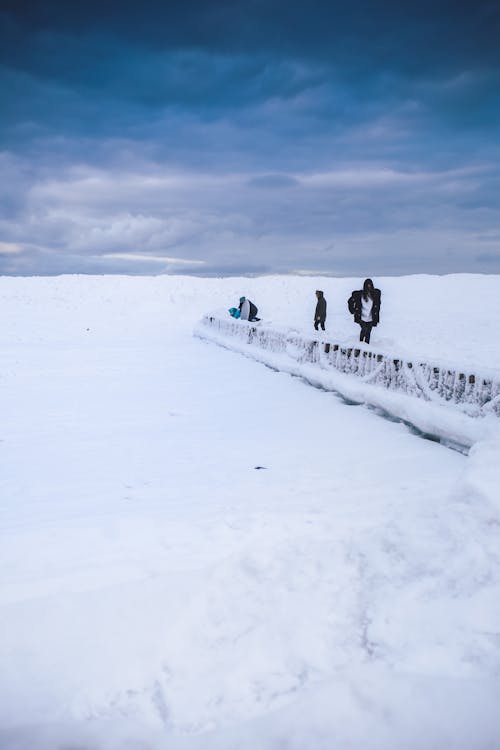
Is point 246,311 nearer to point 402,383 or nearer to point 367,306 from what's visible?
point 367,306

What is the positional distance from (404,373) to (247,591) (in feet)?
16.7

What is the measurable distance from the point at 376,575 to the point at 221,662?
0.98 metres

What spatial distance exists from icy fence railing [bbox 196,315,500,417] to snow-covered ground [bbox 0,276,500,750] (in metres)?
0.74

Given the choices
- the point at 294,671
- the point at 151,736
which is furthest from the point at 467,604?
the point at 151,736

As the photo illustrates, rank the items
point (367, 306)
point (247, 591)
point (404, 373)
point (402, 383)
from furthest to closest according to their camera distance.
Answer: point (367, 306), point (402, 383), point (404, 373), point (247, 591)

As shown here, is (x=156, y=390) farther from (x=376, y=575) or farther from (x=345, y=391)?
(x=376, y=575)

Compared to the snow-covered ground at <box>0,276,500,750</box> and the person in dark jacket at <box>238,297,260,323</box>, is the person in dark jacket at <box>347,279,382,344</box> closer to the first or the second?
the snow-covered ground at <box>0,276,500,750</box>

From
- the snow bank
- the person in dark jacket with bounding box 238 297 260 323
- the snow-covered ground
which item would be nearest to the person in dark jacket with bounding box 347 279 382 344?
the snow bank

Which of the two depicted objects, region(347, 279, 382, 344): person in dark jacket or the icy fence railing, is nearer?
the icy fence railing

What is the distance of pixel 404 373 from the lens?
24.2 ft

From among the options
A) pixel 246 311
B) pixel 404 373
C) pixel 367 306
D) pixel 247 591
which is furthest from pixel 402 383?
pixel 246 311

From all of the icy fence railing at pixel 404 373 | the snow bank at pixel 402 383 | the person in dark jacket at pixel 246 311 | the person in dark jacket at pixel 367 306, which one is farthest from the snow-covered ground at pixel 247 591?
the person in dark jacket at pixel 246 311

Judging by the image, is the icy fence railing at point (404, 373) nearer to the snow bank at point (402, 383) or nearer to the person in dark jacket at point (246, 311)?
the snow bank at point (402, 383)

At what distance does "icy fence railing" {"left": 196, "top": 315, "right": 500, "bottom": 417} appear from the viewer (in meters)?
6.04
